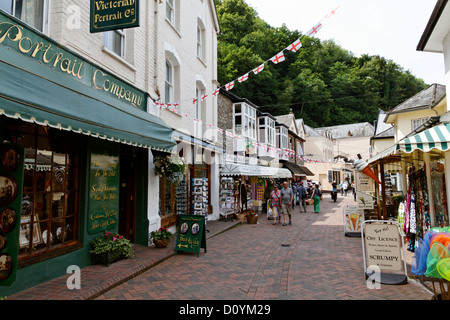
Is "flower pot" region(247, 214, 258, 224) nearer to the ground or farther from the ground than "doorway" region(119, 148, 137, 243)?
nearer to the ground

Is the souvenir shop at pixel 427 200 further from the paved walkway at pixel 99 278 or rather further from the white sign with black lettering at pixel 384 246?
the paved walkway at pixel 99 278

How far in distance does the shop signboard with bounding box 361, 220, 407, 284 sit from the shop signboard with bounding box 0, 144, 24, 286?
5.64 meters

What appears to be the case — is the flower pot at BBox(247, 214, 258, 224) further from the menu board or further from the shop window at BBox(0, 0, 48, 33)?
the shop window at BBox(0, 0, 48, 33)

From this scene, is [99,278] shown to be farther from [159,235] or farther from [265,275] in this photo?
[265,275]

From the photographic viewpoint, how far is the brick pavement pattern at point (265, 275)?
4.77 m

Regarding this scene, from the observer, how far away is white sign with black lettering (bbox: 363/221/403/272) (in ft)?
17.5

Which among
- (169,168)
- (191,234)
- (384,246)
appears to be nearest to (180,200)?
(169,168)

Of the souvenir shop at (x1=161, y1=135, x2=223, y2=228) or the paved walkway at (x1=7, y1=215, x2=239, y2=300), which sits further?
the souvenir shop at (x1=161, y1=135, x2=223, y2=228)

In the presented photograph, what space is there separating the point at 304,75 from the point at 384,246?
39.5 m

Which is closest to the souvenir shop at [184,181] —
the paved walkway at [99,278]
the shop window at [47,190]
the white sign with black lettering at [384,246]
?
the paved walkway at [99,278]

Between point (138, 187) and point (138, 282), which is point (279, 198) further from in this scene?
point (138, 282)

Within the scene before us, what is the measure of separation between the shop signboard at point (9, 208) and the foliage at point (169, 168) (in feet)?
14.8

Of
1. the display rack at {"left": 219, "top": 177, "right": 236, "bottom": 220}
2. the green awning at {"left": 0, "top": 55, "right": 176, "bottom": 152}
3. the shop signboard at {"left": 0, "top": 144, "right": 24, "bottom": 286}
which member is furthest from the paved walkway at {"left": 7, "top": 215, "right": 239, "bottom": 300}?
the display rack at {"left": 219, "top": 177, "right": 236, "bottom": 220}

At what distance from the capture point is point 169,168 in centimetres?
825
